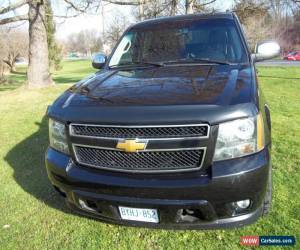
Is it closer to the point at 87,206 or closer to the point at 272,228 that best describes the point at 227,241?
the point at 272,228

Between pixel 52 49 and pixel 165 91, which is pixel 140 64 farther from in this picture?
pixel 52 49

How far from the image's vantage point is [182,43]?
3771mm

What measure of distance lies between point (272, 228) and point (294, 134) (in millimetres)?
2912

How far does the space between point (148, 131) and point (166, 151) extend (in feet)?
0.63

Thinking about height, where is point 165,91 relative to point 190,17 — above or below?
below

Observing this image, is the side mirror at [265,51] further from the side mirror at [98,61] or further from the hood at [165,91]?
the side mirror at [98,61]

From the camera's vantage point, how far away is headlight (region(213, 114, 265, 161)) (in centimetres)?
227

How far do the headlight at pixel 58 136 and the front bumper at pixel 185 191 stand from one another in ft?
0.60

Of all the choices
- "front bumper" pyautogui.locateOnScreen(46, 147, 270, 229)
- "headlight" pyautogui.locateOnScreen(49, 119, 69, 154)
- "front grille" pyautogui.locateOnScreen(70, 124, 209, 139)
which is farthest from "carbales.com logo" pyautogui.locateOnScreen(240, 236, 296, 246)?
"headlight" pyautogui.locateOnScreen(49, 119, 69, 154)

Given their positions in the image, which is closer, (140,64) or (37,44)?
(140,64)

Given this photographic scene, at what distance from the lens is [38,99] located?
10.3 meters

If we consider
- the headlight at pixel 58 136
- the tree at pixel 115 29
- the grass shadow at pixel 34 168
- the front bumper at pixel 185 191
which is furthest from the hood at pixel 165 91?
the tree at pixel 115 29

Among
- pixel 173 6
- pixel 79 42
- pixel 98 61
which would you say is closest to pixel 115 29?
pixel 173 6

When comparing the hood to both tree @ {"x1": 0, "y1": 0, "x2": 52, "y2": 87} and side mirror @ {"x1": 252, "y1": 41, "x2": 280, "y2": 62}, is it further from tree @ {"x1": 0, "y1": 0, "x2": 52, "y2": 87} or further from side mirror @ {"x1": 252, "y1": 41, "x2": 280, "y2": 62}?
tree @ {"x1": 0, "y1": 0, "x2": 52, "y2": 87}
